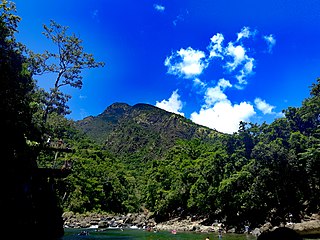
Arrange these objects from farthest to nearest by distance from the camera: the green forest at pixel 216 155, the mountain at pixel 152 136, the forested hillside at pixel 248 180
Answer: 1. the mountain at pixel 152 136
2. the forested hillside at pixel 248 180
3. the green forest at pixel 216 155

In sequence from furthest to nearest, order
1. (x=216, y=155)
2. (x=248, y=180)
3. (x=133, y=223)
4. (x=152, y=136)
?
(x=152, y=136)
(x=133, y=223)
(x=216, y=155)
(x=248, y=180)

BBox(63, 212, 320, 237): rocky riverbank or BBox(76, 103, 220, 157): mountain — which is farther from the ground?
BBox(76, 103, 220, 157): mountain

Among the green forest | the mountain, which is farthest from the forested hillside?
the mountain

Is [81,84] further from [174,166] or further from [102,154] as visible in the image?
[102,154]

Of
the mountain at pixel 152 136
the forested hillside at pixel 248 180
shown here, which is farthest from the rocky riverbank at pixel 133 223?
the mountain at pixel 152 136

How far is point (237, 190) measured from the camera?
154ft

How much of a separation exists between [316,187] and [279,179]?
486 cm

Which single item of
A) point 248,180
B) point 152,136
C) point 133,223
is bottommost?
point 133,223

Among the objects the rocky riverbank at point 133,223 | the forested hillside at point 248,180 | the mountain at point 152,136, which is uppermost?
the mountain at point 152,136

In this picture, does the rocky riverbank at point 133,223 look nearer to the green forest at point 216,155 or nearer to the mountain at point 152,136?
the green forest at point 216,155

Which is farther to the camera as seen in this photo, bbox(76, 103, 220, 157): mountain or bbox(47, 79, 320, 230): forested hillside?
bbox(76, 103, 220, 157): mountain

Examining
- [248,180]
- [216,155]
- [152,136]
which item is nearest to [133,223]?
[216,155]

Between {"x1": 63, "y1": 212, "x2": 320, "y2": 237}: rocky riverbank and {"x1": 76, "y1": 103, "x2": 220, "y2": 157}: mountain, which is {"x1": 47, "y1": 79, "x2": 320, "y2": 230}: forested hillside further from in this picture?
{"x1": 76, "y1": 103, "x2": 220, "y2": 157}: mountain

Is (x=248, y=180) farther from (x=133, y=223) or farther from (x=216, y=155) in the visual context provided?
(x=133, y=223)
